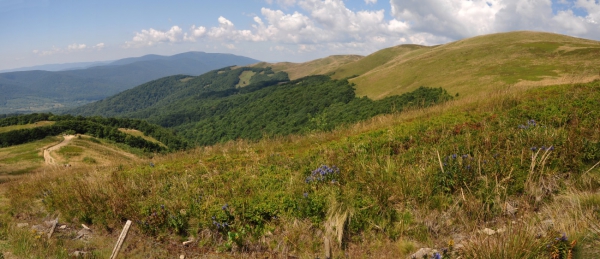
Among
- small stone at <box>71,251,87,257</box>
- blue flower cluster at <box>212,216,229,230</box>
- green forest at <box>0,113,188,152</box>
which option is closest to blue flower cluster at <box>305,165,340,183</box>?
blue flower cluster at <box>212,216,229,230</box>

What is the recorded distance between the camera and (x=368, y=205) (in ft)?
14.7

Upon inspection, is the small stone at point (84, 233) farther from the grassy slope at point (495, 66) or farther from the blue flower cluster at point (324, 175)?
the grassy slope at point (495, 66)

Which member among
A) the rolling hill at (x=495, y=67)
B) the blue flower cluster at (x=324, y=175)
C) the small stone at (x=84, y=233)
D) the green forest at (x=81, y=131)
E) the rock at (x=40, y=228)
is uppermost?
the rolling hill at (x=495, y=67)

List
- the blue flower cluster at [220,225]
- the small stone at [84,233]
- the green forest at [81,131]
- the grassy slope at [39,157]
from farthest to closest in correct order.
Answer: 1. the green forest at [81,131]
2. the grassy slope at [39,157]
3. the small stone at [84,233]
4. the blue flower cluster at [220,225]

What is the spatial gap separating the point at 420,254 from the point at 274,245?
6.31 feet

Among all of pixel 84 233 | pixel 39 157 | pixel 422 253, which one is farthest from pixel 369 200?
pixel 39 157

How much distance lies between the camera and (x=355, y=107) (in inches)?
2628

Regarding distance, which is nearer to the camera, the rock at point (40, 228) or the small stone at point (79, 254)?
the small stone at point (79, 254)

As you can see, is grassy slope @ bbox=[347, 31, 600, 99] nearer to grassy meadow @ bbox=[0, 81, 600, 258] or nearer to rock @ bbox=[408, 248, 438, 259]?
grassy meadow @ bbox=[0, 81, 600, 258]

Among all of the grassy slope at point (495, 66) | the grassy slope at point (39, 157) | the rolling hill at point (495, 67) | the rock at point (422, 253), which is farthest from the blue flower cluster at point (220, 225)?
the grassy slope at point (495, 66)

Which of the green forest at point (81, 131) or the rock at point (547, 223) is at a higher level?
the rock at point (547, 223)

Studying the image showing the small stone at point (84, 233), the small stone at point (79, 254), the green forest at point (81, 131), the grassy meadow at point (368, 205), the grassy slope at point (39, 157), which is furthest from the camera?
the green forest at point (81, 131)

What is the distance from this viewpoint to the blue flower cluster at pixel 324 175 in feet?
17.8

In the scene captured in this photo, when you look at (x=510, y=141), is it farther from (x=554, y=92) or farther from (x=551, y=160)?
(x=554, y=92)
